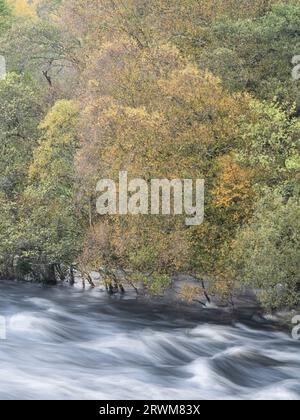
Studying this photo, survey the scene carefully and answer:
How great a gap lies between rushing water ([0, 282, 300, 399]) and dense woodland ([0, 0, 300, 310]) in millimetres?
1864

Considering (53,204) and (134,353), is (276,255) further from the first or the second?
(53,204)

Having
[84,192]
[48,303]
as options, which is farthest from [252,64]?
[48,303]

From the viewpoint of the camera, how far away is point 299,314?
86.7 feet

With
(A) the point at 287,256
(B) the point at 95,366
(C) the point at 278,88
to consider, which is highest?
(C) the point at 278,88

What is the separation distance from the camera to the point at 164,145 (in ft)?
101

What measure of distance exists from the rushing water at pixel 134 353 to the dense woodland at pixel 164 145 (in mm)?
1864

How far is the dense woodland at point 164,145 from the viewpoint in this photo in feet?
96.0

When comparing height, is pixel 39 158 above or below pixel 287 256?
above

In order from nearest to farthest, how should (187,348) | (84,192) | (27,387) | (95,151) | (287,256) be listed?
(27,387) < (187,348) < (287,256) < (95,151) < (84,192)

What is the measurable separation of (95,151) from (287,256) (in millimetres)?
10744

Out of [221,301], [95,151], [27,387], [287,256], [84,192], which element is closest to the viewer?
[27,387]

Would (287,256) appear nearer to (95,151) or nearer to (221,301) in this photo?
(221,301)

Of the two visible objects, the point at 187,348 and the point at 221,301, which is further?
the point at 221,301

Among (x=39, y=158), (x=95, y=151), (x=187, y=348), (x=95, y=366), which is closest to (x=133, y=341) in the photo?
(x=187, y=348)
